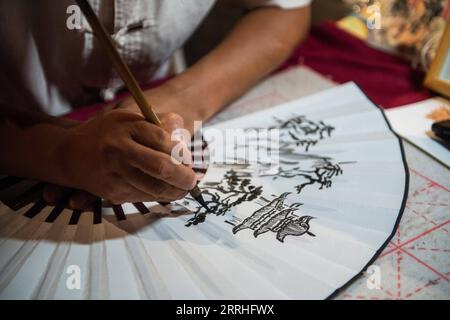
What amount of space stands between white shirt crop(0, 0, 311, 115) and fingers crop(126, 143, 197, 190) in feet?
1.02

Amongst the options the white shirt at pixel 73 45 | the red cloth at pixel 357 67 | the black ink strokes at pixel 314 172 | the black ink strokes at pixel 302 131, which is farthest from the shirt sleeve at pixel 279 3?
the black ink strokes at pixel 314 172

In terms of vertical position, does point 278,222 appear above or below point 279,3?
below

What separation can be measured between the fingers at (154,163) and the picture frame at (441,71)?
1.81ft

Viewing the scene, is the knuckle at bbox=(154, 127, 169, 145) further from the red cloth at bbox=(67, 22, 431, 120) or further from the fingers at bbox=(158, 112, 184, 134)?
the red cloth at bbox=(67, 22, 431, 120)

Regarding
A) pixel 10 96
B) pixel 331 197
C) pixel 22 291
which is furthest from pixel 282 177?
pixel 10 96

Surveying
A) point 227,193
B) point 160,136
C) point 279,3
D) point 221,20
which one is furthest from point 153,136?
point 221,20

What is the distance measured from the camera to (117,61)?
417 mm

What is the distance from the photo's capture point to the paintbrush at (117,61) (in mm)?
401

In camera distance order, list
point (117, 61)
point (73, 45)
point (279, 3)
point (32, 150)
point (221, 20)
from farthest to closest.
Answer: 1. point (221, 20)
2. point (279, 3)
3. point (73, 45)
4. point (32, 150)
5. point (117, 61)

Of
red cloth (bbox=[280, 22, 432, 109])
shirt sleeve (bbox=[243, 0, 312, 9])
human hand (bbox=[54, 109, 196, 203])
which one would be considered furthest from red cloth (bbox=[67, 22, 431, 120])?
human hand (bbox=[54, 109, 196, 203])

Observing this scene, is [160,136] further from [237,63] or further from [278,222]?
[237,63]

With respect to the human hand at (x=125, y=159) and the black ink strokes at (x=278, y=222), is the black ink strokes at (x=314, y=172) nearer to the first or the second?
the black ink strokes at (x=278, y=222)

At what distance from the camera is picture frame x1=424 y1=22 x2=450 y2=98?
0.72 meters

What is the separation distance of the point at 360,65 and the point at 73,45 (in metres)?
0.58
